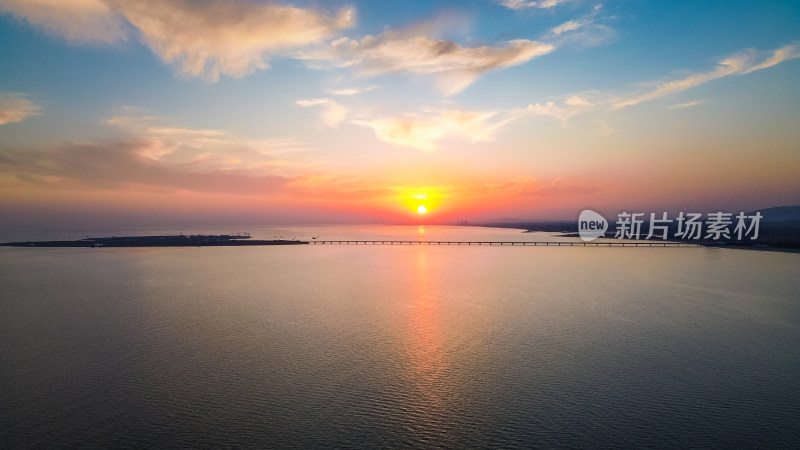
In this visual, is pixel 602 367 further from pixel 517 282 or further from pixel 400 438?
pixel 517 282

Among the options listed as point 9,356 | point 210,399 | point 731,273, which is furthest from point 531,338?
point 731,273

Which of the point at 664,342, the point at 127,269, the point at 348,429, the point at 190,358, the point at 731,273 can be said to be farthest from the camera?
the point at 127,269

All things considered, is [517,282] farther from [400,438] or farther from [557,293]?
[400,438]

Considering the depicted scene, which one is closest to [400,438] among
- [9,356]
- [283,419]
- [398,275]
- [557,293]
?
[283,419]

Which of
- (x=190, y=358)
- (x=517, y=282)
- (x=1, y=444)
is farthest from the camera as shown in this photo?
(x=517, y=282)

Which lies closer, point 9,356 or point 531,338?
point 9,356

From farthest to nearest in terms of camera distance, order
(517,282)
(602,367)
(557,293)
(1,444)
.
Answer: (517,282)
(557,293)
(602,367)
(1,444)
